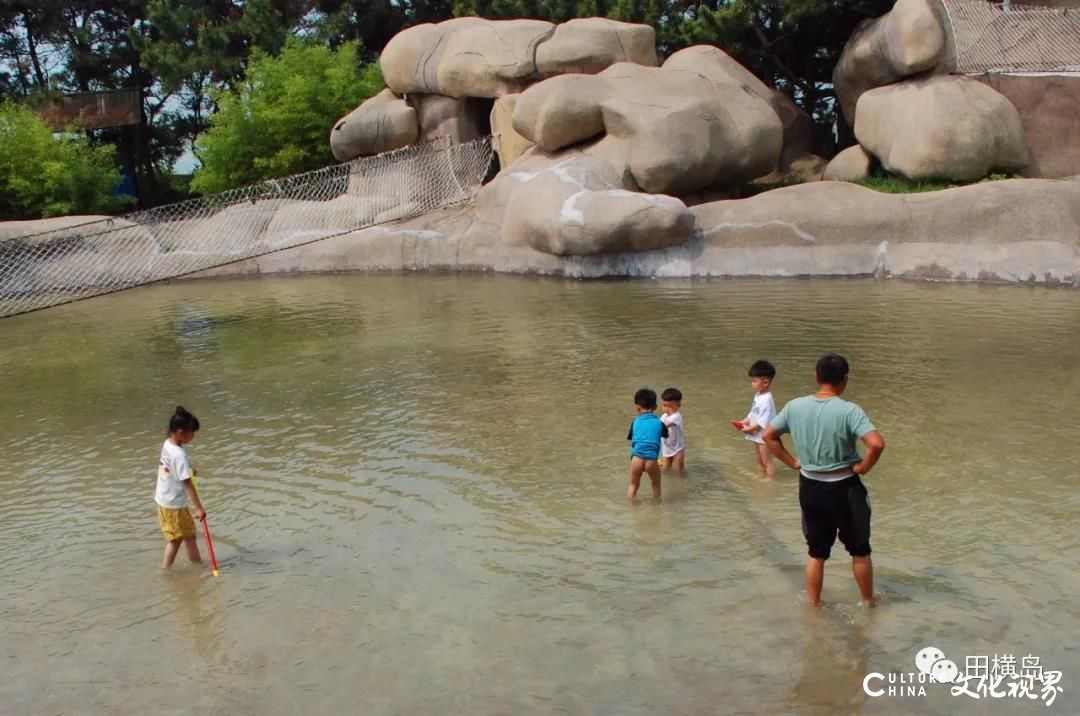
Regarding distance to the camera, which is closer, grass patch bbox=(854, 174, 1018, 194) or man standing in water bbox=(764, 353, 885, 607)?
man standing in water bbox=(764, 353, 885, 607)

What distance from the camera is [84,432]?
8.87 m

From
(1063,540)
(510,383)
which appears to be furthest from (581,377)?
(1063,540)

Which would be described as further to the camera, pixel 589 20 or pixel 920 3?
pixel 589 20

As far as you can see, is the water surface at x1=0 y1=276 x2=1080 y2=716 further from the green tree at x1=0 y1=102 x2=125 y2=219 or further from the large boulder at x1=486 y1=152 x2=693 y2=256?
the green tree at x1=0 y1=102 x2=125 y2=219

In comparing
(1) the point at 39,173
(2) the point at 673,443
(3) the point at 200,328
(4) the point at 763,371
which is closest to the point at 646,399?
(2) the point at 673,443

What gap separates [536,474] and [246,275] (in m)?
13.2

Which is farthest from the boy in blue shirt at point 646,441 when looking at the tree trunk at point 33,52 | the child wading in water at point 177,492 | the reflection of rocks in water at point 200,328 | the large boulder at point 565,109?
the tree trunk at point 33,52

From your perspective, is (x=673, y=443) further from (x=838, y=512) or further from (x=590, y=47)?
(x=590, y=47)

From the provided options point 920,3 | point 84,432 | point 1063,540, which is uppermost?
point 920,3

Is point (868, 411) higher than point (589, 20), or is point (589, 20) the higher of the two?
point (589, 20)

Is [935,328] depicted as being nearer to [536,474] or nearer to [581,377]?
A: [581,377]

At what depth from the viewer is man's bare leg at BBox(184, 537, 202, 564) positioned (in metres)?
5.87

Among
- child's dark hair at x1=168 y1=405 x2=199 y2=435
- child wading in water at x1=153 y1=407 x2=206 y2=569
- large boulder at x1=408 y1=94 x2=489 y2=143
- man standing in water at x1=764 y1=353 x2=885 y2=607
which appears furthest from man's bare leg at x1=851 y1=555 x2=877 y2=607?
large boulder at x1=408 y1=94 x2=489 y2=143

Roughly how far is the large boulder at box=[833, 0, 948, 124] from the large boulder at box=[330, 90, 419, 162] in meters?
9.05
